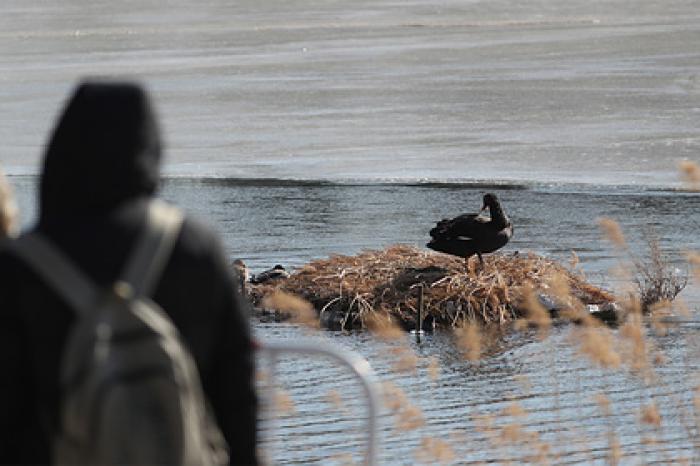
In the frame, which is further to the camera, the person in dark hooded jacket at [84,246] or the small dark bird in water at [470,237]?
the small dark bird in water at [470,237]

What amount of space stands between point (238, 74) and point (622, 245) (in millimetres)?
32536

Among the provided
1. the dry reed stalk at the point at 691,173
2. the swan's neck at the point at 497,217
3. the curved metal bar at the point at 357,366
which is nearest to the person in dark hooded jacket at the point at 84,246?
the curved metal bar at the point at 357,366

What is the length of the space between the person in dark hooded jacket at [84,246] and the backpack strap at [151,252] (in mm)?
14

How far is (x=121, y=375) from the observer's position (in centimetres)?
288

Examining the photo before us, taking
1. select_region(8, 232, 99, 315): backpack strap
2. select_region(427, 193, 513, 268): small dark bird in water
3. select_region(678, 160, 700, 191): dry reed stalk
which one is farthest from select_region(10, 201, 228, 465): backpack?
select_region(427, 193, 513, 268): small dark bird in water

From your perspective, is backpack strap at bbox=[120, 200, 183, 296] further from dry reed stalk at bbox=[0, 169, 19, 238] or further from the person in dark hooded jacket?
dry reed stalk at bbox=[0, 169, 19, 238]

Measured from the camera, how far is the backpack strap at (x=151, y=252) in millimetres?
2997

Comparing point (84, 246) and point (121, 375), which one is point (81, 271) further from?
point (121, 375)

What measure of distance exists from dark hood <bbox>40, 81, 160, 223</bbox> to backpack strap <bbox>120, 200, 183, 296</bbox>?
6cm

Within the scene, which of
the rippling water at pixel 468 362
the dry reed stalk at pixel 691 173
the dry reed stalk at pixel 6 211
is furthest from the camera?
the rippling water at pixel 468 362

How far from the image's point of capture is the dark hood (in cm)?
302

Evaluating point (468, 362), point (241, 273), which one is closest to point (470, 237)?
point (468, 362)

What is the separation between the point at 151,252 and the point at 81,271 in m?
0.13

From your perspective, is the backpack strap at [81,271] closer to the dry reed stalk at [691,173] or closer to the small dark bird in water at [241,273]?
the dry reed stalk at [691,173]
